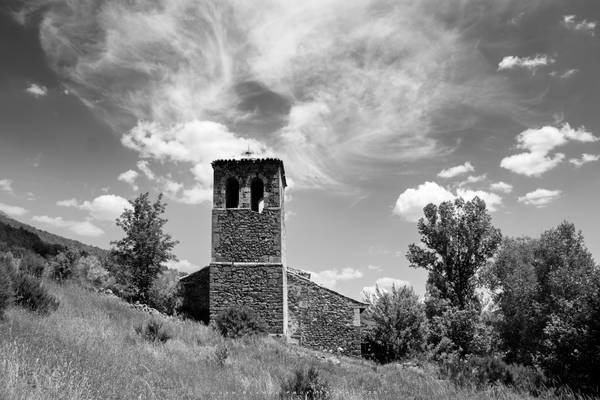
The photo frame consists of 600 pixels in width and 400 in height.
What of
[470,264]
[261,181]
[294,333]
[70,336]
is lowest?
[294,333]

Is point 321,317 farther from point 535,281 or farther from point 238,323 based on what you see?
point 535,281

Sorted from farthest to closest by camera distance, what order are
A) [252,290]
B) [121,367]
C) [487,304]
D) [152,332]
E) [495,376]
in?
1. [487,304]
2. [252,290]
3. [495,376]
4. [152,332]
5. [121,367]

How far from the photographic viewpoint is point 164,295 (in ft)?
61.4

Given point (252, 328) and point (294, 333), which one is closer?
point (252, 328)

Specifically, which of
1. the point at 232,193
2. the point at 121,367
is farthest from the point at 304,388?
the point at 232,193

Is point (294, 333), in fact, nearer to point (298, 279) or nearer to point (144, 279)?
point (298, 279)

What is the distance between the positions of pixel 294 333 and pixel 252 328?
11.4ft

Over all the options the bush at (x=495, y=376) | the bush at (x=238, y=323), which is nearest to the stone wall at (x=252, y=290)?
the bush at (x=238, y=323)

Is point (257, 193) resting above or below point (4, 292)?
above

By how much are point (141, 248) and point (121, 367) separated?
12.8 m

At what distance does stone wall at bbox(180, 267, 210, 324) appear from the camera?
1891 cm

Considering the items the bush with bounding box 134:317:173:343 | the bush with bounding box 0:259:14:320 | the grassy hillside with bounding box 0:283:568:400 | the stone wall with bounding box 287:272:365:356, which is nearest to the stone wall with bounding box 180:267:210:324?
the stone wall with bounding box 287:272:365:356

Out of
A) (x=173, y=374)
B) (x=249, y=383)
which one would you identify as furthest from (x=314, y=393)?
(x=173, y=374)

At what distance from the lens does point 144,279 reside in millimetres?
18531
